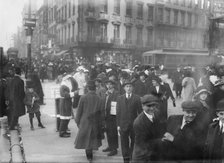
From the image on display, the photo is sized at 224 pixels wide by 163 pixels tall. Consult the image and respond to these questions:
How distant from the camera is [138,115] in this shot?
3.04 meters

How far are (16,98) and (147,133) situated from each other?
3.15 meters

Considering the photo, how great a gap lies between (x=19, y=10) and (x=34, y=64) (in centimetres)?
404

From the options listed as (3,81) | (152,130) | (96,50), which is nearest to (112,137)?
(96,50)

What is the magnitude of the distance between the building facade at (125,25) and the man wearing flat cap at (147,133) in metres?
2.14

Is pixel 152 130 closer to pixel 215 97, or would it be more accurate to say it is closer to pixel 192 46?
pixel 215 97

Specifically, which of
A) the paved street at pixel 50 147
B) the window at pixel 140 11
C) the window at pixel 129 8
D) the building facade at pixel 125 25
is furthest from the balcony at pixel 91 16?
the paved street at pixel 50 147

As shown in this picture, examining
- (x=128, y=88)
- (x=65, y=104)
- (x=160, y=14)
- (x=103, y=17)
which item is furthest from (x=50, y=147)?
(x=160, y=14)

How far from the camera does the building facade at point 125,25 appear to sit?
14.2ft

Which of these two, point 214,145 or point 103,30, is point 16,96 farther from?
point 214,145

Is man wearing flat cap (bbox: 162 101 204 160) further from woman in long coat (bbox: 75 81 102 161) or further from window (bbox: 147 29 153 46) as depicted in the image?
window (bbox: 147 29 153 46)

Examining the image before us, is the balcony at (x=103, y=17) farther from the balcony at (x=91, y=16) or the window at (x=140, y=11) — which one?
the window at (x=140, y=11)

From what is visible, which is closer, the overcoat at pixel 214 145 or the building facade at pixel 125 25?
the overcoat at pixel 214 145

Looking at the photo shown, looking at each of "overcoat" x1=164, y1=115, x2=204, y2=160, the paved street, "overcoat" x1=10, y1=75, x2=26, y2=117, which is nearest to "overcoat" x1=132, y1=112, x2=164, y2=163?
"overcoat" x1=164, y1=115, x2=204, y2=160

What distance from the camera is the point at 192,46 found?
14.5ft
